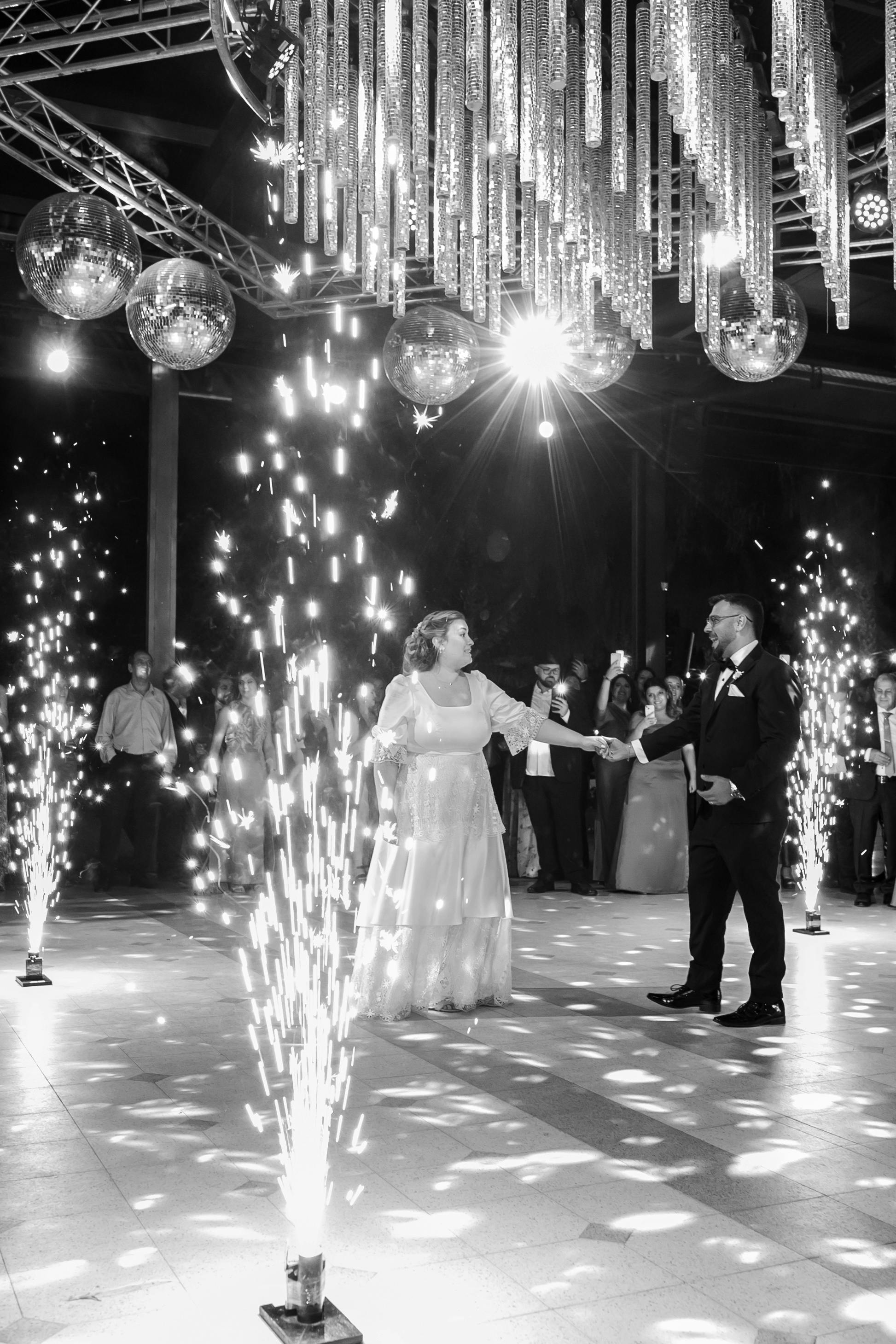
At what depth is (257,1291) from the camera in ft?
8.50

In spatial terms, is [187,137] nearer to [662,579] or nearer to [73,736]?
[73,736]

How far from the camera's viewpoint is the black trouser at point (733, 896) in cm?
493

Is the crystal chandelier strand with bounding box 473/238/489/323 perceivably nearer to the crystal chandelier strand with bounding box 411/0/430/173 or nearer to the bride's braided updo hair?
the crystal chandelier strand with bounding box 411/0/430/173

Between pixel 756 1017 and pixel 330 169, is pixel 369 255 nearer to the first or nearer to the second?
pixel 330 169

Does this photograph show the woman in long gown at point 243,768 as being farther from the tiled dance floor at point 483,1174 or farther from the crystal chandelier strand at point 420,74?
the crystal chandelier strand at point 420,74

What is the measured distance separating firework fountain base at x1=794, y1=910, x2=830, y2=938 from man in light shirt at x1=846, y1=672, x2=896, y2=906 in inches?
57.1

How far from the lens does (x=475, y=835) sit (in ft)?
17.2

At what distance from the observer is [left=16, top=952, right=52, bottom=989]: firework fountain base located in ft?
18.3

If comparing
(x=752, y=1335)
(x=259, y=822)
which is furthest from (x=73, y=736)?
Answer: (x=752, y=1335)

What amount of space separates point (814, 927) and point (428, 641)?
3.38 metres

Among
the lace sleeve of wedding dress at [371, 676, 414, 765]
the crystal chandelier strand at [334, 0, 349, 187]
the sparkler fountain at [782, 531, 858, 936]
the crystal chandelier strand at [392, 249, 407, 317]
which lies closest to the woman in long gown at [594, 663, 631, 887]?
the sparkler fountain at [782, 531, 858, 936]

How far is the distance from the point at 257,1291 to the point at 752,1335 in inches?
38.2

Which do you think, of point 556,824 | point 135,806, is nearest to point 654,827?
point 556,824

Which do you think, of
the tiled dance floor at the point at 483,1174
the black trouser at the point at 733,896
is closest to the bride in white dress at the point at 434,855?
the tiled dance floor at the point at 483,1174
